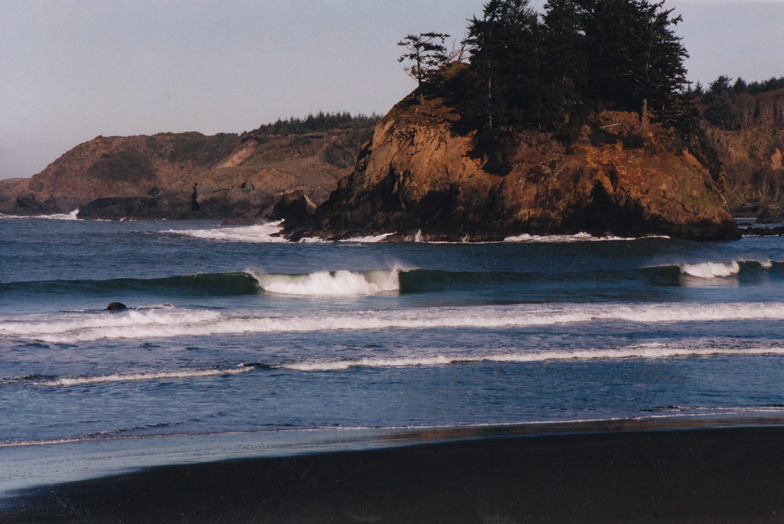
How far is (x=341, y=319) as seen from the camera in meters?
16.9

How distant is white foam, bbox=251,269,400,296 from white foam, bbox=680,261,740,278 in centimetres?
1239

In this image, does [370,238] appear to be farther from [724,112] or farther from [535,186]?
[724,112]

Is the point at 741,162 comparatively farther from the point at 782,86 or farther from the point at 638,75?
the point at 638,75

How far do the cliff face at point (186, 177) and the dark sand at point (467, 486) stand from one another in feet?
194

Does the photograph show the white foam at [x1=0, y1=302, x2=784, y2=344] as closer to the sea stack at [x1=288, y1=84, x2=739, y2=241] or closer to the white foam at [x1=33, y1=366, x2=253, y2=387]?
the white foam at [x1=33, y1=366, x2=253, y2=387]

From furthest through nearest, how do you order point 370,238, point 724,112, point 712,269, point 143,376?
point 724,112 < point 370,238 < point 712,269 < point 143,376

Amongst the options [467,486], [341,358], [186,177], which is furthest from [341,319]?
[186,177]

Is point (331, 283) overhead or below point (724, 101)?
below

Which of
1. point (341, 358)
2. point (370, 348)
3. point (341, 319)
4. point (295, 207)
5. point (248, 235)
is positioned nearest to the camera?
point (341, 358)

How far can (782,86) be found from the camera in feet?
526

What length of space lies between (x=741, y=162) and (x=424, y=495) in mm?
121174

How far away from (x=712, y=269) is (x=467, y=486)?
2864 centimetres

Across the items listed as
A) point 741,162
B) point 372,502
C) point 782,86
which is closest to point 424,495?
point 372,502

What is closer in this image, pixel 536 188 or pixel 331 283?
pixel 331 283
